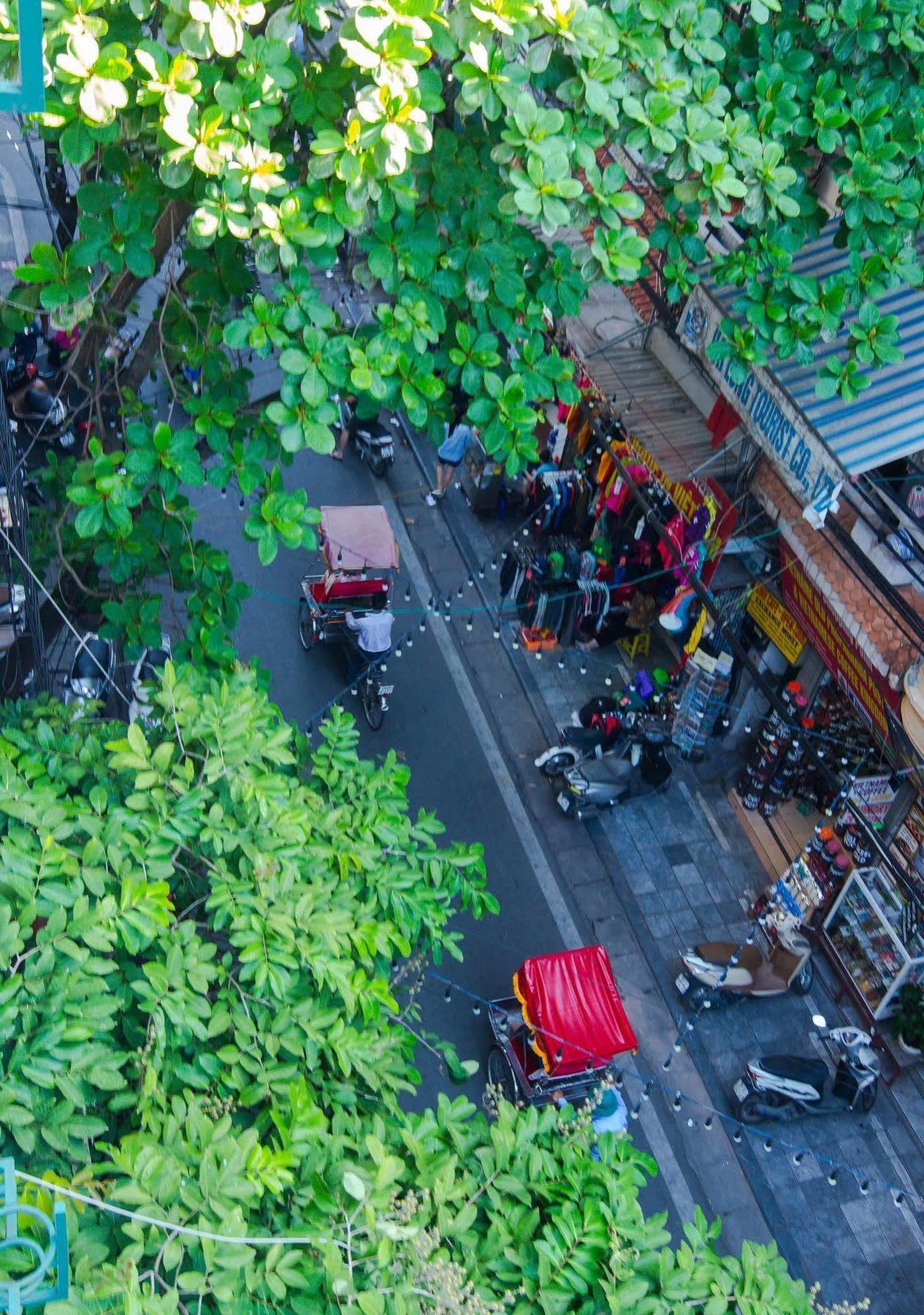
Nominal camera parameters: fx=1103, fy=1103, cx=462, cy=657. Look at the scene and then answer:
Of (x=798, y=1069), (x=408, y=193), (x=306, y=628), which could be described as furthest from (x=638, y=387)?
(x=798, y=1069)

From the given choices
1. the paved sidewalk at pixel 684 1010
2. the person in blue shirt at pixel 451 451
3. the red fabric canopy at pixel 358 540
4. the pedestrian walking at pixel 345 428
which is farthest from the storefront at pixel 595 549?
the pedestrian walking at pixel 345 428

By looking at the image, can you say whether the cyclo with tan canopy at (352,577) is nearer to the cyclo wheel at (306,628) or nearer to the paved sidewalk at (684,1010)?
the cyclo wheel at (306,628)

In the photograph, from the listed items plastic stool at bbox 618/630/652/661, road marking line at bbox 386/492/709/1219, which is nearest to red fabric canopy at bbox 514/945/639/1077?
road marking line at bbox 386/492/709/1219

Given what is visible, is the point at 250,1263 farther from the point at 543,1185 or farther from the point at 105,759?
the point at 105,759

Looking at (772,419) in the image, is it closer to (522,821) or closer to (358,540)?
(522,821)

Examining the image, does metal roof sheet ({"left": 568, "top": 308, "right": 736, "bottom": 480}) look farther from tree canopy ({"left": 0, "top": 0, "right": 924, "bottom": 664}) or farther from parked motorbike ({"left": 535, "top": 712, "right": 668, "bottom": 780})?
tree canopy ({"left": 0, "top": 0, "right": 924, "bottom": 664})

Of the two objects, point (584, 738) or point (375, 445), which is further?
point (375, 445)

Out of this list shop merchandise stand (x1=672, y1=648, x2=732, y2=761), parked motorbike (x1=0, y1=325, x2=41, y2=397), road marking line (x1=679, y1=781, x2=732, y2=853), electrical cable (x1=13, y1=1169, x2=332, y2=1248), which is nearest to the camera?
electrical cable (x1=13, y1=1169, x2=332, y2=1248)
